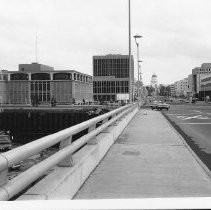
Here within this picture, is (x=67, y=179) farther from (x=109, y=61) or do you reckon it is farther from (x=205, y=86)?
(x=109, y=61)

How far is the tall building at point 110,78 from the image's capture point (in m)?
174

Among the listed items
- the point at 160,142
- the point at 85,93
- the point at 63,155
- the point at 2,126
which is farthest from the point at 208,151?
the point at 85,93

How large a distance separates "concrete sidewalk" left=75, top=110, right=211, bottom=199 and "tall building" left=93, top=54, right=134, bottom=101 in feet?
529

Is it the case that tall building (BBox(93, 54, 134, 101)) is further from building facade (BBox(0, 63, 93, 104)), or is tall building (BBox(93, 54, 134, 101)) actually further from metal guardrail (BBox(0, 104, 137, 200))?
metal guardrail (BBox(0, 104, 137, 200))

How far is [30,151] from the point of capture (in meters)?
4.40

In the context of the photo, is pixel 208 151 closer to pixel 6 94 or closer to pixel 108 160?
pixel 108 160

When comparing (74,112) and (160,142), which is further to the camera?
(74,112)

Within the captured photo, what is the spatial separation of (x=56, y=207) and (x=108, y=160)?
23.3 ft

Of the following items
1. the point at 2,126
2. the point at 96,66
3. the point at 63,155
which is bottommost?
the point at 2,126

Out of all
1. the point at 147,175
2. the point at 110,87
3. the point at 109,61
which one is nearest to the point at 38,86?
the point at 110,87

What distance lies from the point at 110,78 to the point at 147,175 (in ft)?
559

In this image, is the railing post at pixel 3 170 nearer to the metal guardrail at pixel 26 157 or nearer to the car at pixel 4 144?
the metal guardrail at pixel 26 157

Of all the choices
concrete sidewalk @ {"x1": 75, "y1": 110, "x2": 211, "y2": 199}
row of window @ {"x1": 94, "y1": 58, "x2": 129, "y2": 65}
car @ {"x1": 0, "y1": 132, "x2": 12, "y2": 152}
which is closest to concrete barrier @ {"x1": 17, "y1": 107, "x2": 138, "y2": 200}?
concrete sidewalk @ {"x1": 75, "y1": 110, "x2": 211, "y2": 199}

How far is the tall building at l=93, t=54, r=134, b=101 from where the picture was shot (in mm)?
174500
